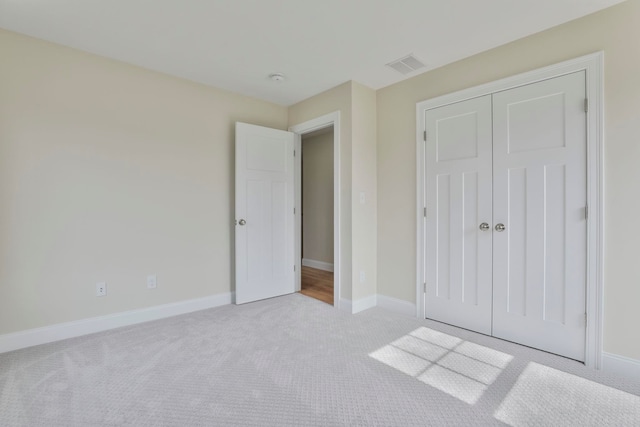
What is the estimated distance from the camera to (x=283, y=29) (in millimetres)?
2311

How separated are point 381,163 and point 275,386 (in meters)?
2.44

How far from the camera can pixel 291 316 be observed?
312 centimetres

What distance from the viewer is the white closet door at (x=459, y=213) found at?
8.64ft

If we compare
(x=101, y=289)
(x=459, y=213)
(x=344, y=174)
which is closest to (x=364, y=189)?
(x=344, y=174)

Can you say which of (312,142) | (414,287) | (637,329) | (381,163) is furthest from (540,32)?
(312,142)

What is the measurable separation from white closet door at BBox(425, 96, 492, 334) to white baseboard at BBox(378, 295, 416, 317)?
173 millimetres

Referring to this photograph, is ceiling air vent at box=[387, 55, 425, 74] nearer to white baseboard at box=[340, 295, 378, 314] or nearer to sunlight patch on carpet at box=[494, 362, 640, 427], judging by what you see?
white baseboard at box=[340, 295, 378, 314]

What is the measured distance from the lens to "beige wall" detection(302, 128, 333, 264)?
5.53 metres

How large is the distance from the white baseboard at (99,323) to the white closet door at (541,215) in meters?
2.86

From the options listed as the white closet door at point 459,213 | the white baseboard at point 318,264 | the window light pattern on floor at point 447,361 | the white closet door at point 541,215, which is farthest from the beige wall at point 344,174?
the white baseboard at point 318,264

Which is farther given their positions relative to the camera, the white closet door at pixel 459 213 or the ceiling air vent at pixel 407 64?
the ceiling air vent at pixel 407 64

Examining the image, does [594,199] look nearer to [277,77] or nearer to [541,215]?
[541,215]

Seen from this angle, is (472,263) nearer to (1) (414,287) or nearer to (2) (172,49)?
(1) (414,287)

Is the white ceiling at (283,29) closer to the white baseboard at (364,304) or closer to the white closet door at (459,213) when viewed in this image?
the white closet door at (459,213)
